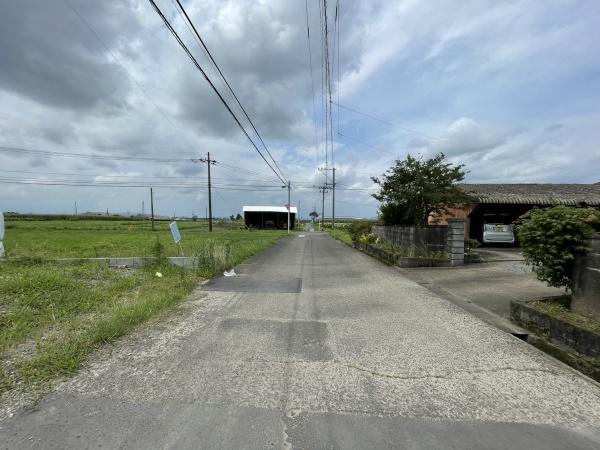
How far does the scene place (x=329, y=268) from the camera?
37.5 feet

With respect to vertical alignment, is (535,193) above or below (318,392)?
above

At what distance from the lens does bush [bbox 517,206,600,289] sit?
432 cm

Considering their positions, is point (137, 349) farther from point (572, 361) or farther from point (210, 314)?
point (572, 361)

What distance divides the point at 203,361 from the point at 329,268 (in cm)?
797

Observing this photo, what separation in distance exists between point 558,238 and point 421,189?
29.1 ft

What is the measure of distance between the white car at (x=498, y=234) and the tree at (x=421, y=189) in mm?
4091

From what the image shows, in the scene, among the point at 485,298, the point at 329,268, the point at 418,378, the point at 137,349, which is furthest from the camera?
the point at 329,268

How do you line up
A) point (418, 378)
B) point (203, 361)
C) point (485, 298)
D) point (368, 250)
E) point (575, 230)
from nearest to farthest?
point (418, 378) < point (203, 361) < point (575, 230) < point (485, 298) < point (368, 250)

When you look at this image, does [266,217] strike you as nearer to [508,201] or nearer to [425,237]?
[508,201]

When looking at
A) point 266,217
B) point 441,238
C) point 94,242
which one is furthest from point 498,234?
point 266,217

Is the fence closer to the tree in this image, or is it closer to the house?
the tree

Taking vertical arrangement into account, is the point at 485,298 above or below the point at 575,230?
below

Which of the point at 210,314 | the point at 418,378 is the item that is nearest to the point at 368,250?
the point at 210,314

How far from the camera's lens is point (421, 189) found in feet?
42.8
